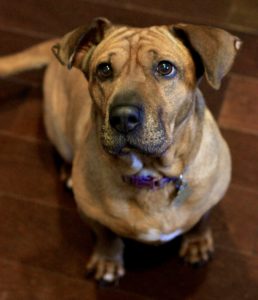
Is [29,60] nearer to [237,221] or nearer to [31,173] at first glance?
[31,173]

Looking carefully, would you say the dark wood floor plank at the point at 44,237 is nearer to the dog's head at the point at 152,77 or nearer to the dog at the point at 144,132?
the dog at the point at 144,132

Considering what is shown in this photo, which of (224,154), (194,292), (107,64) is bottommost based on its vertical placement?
(194,292)

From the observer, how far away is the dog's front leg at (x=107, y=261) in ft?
5.77

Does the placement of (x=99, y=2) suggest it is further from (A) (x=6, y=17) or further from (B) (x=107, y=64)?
(B) (x=107, y=64)

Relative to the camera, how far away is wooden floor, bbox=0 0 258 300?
1803 millimetres

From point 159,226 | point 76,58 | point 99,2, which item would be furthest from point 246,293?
point 99,2

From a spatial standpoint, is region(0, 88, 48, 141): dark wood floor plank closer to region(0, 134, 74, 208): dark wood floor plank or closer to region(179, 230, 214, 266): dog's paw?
region(0, 134, 74, 208): dark wood floor plank

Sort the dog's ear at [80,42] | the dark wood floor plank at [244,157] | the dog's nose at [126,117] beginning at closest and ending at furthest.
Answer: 1. the dog's nose at [126,117]
2. the dog's ear at [80,42]
3. the dark wood floor plank at [244,157]

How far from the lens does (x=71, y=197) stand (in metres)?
1.99

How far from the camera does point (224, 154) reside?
1578 millimetres

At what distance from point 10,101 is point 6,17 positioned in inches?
16.8

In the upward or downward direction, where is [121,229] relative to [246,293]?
upward

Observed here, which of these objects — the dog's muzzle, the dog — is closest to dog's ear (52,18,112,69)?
the dog

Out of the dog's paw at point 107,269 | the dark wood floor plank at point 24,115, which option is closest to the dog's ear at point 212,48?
the dog's paw at point 107,269
